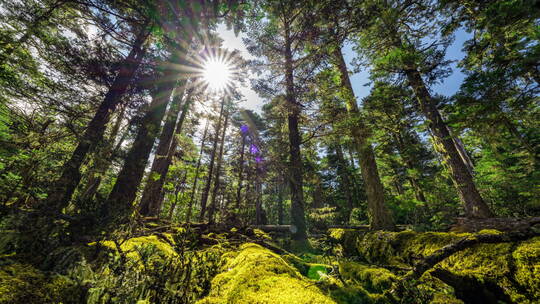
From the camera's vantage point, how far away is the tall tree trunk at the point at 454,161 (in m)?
6.55

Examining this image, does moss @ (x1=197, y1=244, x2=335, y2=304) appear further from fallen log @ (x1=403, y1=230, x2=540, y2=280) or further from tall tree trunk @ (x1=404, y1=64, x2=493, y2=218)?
tall tree trunk @ (x1=404, y1=64, x2=493, y2=218)

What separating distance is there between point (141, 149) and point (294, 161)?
18.9 feet

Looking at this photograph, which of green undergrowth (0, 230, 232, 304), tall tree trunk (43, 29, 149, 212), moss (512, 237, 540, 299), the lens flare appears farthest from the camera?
the lens flare

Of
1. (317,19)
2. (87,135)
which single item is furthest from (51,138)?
(317,19)

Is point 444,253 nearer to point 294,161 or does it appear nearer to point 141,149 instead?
point 141,149

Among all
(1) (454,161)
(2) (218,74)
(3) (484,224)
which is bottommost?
(3) (484,224)

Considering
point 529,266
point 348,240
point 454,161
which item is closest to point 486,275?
point 529,266

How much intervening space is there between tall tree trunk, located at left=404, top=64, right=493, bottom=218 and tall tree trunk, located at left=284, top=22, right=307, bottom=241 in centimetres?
500

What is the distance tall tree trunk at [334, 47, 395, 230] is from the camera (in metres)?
6.67

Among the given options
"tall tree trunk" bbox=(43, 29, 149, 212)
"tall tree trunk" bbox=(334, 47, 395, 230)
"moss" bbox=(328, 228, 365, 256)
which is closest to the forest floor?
"moss" bbox=(328, 228, 365, 256)

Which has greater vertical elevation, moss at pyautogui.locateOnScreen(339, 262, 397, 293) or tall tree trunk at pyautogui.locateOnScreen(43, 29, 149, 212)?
tall tree trunk at pyautogui.locateOnScreen(43, 29, 149, 212)

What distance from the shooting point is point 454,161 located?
7105mm

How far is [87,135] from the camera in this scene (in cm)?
583

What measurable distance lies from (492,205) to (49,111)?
79.5ft
